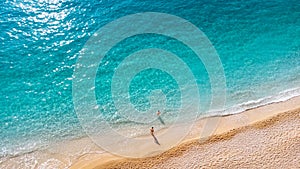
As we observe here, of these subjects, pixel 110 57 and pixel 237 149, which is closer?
pixel 237 149

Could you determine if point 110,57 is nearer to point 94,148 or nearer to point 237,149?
point 94,148

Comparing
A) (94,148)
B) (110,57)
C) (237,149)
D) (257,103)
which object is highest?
(110,57)

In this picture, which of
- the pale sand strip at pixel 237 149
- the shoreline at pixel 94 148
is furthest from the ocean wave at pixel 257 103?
the pale sand strip at pixel 237 149

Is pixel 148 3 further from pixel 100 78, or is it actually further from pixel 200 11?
pixel 100 78

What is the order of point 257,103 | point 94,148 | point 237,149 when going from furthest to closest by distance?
1. point 257,103
2. point 94,148
3. point 237,149

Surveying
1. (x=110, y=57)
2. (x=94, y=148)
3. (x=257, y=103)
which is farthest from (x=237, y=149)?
(x=110, y=57)

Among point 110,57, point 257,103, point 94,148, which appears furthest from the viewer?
point 110,57

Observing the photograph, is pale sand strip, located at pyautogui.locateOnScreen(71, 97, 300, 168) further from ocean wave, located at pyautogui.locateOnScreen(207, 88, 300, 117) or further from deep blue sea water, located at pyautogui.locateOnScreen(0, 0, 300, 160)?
deep blue sea water, located at pyautogui.locateOnScreen(0, 0, 300, 160)

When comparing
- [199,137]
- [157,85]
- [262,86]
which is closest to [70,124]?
[157,85]
